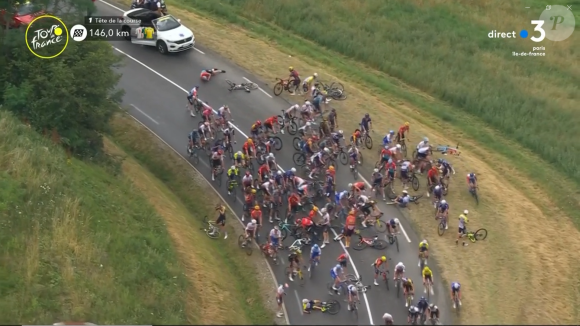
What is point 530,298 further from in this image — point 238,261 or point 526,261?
point 238,261

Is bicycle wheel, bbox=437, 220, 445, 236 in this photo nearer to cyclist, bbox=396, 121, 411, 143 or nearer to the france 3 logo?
cyclist, bbox=396, 121, 411, 143

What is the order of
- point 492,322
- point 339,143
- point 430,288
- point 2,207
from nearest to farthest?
point 492,322 → point 2,207 → point 430,288 → point 339,143

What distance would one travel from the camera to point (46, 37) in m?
31.7

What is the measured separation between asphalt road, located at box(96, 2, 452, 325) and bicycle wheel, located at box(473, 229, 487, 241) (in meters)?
2.63

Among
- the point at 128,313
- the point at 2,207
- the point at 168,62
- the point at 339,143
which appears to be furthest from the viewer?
the point at 168,62

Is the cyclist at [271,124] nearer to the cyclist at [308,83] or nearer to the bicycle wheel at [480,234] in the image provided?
the cyclist at [308,83]

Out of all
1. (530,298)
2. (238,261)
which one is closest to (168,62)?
(238,261)

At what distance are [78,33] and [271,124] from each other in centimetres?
1026

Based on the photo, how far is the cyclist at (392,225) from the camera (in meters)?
30.0

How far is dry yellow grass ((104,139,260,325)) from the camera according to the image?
23453mm

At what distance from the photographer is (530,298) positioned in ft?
85.9

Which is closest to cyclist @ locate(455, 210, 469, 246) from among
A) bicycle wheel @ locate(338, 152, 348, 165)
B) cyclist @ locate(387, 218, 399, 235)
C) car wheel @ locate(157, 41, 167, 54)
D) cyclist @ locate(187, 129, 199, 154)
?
cyclist @ locate(387, 218, 399, 235)

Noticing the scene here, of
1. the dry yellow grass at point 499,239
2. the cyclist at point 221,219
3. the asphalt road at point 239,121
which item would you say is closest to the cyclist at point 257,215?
the asphalt road at point 239,121

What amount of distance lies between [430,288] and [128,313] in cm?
1172
